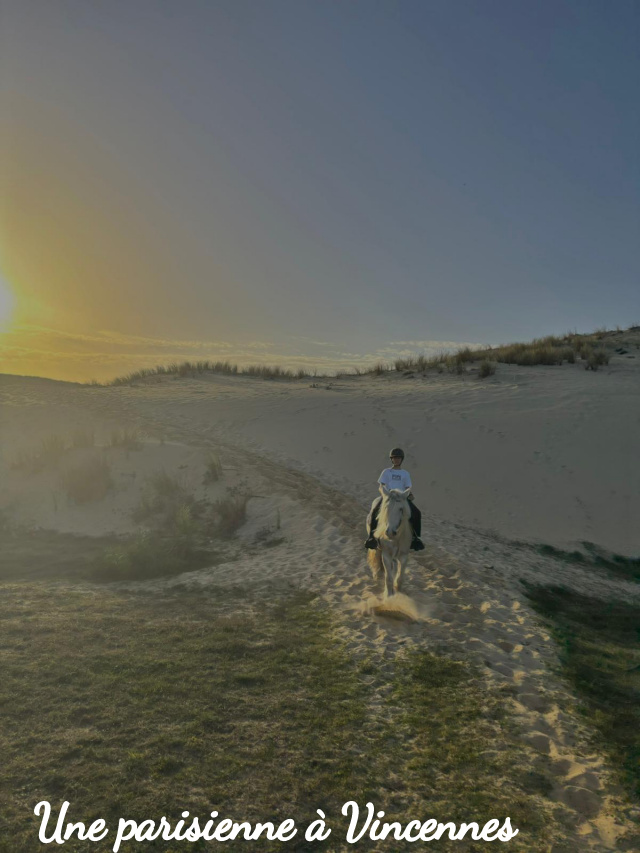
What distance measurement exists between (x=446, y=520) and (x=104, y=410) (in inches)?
637

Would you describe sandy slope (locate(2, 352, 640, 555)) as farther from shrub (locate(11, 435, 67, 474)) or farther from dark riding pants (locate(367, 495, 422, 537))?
dark riding pants (locate(367, 495, 422, 537))

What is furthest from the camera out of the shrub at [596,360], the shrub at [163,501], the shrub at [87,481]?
the shrub at [596,360]

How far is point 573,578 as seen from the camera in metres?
12.0

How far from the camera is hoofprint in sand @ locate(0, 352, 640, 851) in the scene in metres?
6.61

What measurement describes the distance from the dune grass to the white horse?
5.10 ft

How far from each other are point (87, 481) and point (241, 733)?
1298cm

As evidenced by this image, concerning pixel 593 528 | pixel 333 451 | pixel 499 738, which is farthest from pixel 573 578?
pixel 333 451

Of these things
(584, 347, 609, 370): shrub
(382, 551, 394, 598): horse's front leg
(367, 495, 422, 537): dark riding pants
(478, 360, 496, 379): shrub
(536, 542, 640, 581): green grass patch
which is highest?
(584, 347, 609, 370): shrub

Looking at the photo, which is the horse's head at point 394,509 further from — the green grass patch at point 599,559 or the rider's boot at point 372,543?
the green grass patch at point 599,559

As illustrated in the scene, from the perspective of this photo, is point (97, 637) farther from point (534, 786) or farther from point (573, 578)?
point (573, 578)

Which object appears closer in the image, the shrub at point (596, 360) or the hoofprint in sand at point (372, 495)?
the hoofprint in sand at point (372, 495)

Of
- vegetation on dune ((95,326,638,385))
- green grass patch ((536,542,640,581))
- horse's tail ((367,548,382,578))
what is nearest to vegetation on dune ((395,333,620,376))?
vegetation on dune ((95,326,638,385))

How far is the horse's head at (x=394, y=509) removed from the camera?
8.55 metres

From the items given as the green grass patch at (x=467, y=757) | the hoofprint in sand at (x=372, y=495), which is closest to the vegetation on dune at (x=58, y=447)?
the hoofprint in sand at (x=372, y=495)
